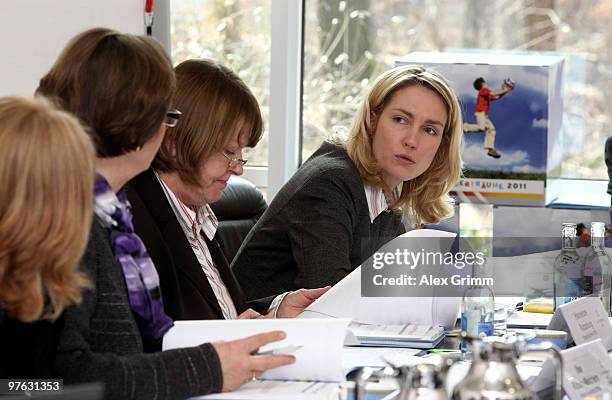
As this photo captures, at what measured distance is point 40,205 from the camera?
139 cm

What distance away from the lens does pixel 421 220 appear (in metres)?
3.21

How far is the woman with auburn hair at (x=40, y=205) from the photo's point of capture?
138 cm

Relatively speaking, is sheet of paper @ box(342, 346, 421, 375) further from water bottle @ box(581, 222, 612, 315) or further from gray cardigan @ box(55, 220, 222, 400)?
water bottle @ box(581, 222, 612, 315)

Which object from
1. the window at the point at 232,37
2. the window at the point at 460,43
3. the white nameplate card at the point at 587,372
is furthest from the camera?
the window at the point at 232,37

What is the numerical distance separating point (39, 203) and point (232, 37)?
309 centimetres

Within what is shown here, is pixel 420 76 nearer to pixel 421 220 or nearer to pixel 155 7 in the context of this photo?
pixel 421 220

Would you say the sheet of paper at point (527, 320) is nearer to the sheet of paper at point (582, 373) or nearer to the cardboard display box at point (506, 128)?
the sheet of paper at point (582, 373)

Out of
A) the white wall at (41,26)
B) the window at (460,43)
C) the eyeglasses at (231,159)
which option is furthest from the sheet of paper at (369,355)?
the white wall at (41,26)

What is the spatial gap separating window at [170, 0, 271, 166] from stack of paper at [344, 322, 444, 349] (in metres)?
2.19

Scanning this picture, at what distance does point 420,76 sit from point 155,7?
1.48 metres

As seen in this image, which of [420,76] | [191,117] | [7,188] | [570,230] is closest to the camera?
[7,188]

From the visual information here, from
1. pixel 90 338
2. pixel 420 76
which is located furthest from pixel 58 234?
pixel 420 76

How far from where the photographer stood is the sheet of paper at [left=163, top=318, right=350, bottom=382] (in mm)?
1768

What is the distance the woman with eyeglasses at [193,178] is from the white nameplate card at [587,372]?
834mm
